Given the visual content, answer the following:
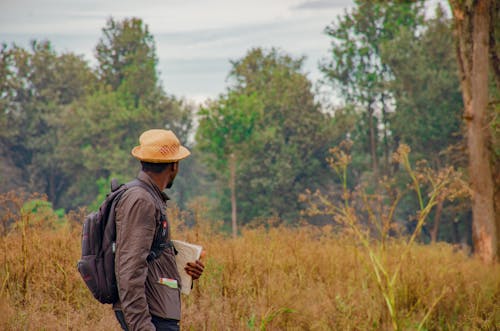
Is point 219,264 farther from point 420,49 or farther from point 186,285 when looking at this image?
point 420,49

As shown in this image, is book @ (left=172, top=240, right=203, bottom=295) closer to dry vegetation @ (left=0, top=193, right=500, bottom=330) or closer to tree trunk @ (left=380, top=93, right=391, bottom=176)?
dry vegetation @ (left=0, top=193, right=500, bottom=330)

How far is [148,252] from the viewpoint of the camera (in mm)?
4062

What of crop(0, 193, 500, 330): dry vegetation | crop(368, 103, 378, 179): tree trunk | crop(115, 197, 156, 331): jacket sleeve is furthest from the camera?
crop(368, 103, 378, 179): tree trunk

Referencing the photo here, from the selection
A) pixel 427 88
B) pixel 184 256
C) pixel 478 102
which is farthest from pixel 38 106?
pixel 184 256

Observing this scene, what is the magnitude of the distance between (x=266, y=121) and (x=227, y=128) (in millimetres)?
4291

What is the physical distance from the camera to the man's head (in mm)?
4262

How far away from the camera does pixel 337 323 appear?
26.5 ft

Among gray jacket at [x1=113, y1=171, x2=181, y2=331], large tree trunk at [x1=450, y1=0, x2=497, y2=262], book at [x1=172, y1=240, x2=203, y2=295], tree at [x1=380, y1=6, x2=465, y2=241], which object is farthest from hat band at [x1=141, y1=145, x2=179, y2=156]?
tree at [x1=380, y1=6, x2=465, y2=241]

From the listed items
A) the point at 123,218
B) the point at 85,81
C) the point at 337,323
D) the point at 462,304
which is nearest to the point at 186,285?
the point at 123,218

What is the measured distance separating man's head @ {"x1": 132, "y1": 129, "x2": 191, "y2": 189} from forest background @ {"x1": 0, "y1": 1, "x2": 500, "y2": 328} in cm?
3202

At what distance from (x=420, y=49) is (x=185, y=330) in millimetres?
38801

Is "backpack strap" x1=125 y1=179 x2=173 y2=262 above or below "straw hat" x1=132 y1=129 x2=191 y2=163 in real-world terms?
below

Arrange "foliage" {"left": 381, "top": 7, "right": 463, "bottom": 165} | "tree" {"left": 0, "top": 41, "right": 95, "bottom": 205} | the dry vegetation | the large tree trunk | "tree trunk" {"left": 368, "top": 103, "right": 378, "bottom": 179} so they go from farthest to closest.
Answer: "tree" {"left": 0, "top": 41, "right": 95, "bottom": 205}
"tree trunk" {"left": 368, "top": 103, "right": 378, "bottom": 179}
"foliage" {"left": 381, "top": 7, "right": 463, "bottom": 165}
the large tree trunk
the dry vegetation

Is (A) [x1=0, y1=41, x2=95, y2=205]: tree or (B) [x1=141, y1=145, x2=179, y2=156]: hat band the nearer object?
(B) [x1=141, y1=145, x2=179, y2=156]: hat band
